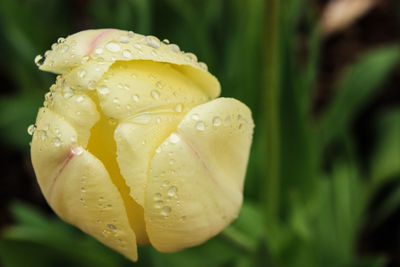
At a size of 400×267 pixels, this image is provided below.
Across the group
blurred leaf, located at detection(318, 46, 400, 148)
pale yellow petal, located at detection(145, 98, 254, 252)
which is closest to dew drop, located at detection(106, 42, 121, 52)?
pale yellow petal, located at detection(145, 98, 254, 252)

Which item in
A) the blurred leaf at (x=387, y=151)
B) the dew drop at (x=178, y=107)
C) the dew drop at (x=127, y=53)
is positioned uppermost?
the dew drop at (x=127, y=53)

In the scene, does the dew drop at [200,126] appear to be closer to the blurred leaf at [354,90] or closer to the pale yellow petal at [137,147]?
the pale yellow petal at [137,147]

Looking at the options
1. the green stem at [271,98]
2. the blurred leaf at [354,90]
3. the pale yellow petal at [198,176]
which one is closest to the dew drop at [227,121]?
the pale yellow petal at [198,176]

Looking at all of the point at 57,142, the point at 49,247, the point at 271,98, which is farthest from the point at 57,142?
the point at 49,247

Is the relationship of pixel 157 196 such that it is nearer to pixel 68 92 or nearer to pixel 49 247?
pixel 68 92

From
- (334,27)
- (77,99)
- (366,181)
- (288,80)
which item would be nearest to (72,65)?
(77,99)

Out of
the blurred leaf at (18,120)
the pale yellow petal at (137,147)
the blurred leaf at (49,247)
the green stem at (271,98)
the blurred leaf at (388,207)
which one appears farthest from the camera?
the blurred leaf at (18,120)

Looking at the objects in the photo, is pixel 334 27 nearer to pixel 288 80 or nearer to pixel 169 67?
pixel 288 80
